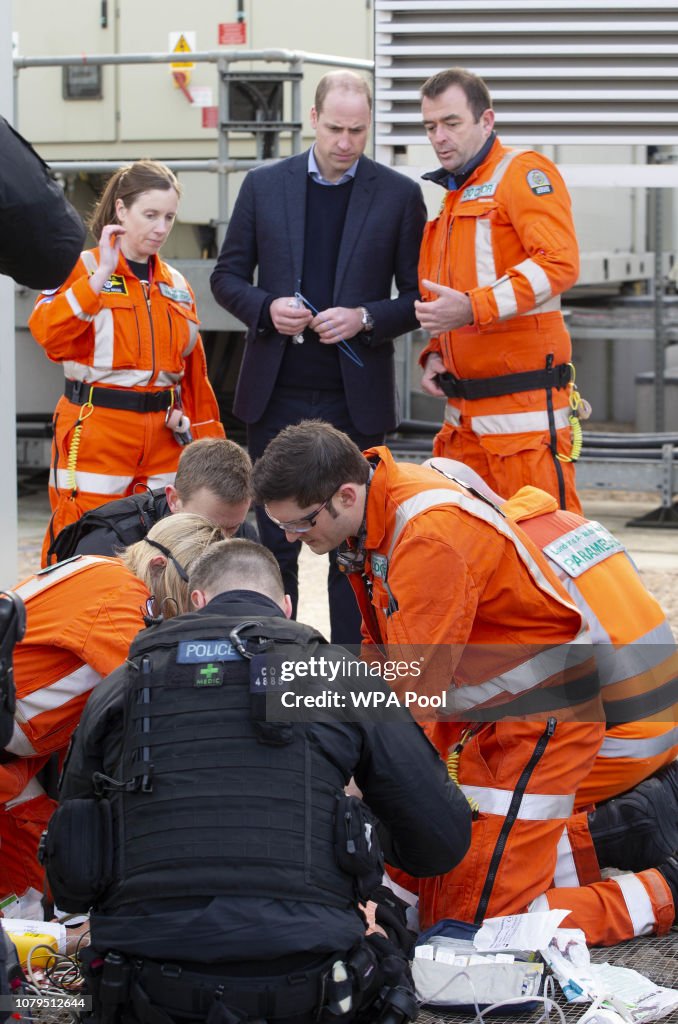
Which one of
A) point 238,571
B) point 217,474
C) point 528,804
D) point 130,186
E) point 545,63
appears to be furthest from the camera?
point 545,63

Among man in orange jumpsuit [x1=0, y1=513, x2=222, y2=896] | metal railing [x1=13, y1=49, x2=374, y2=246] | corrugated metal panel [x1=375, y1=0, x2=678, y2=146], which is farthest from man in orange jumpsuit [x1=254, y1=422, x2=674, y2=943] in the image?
metal railing [x1=13, y1=49, x2=374, y2=246]

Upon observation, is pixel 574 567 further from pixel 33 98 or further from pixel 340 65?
pixel 33 98

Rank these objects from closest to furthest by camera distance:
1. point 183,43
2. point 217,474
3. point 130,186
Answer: point 217,474 < point 130,186 < point 183,43

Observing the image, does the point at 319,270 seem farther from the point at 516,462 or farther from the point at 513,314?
the point at 516,462

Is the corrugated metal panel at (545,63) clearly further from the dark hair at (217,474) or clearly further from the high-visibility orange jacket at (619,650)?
the high-visibility orange jacket at (619,650)

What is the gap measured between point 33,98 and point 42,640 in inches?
269

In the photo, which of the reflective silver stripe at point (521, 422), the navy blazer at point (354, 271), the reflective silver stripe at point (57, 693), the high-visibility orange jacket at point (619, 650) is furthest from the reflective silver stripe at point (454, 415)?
A: the reflective silver stripe at point (57, 693)

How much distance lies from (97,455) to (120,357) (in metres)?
0.33

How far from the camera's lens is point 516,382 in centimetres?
437

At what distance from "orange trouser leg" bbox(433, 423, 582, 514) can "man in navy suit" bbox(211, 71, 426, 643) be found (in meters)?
0.39

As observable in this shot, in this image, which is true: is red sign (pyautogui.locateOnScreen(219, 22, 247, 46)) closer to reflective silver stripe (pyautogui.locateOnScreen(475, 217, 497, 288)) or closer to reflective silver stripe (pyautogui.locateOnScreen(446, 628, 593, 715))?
reflective silver stripe (pyautogui.locateOnScreen(475, 217, 497, 288))

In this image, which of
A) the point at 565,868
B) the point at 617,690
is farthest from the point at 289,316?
the point at 565,868

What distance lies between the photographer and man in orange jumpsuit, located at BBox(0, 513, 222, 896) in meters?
3.01

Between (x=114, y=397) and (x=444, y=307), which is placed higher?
(x=444, y=307)
